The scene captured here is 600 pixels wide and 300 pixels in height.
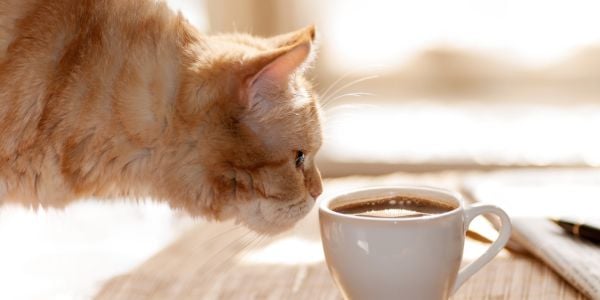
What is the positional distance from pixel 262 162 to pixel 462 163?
1552mm

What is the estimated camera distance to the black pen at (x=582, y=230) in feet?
3.12

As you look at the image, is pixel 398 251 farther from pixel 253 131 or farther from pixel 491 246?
pixel 253 131

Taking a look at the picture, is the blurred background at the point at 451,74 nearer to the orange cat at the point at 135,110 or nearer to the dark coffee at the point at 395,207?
the orange cat at the point at 135,110

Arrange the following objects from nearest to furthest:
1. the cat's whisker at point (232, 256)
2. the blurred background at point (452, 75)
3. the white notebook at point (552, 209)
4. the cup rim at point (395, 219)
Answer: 1. the cup rim at point (395, 219)
2. the white notebook at point (552, 209)
3. the cat's whisker at point (232, 256)
4. the blurred background at point (452, 75)

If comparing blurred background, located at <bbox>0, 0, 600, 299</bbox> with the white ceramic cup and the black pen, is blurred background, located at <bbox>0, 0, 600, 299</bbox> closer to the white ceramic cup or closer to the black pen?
the black pen

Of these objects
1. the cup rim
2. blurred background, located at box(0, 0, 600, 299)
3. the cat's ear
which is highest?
the cat's ear

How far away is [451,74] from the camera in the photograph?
2.56 metres

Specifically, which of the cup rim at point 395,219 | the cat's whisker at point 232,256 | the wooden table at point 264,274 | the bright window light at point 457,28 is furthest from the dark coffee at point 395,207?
the bright window light at point 457,28

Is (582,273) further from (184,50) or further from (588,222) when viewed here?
(184,50)

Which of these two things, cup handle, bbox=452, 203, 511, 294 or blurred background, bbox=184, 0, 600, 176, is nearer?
cup handle, bbox=452, 203, 511, 294

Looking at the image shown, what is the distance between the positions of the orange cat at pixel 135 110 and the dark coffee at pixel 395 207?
0.16 metres

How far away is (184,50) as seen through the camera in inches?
37.3

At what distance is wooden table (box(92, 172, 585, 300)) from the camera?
902 mm

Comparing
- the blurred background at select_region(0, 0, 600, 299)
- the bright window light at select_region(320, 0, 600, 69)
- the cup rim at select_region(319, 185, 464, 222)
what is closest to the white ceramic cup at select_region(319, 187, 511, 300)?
the cup rim at select_region(319, 185, 464, 222)
